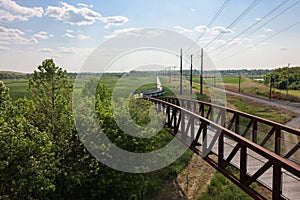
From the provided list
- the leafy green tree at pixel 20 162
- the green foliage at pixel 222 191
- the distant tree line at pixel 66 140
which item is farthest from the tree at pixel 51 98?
the green foliage at pixel 222 191

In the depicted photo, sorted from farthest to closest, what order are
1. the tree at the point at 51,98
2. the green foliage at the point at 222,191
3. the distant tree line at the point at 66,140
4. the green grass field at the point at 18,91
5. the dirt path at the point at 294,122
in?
the green grass field at the point at 18,91
the dirt path at the point at 294,122
the green foliage at the point at 222,191
the tree at the point at 51,98
the distant tree line at the point at 66,140

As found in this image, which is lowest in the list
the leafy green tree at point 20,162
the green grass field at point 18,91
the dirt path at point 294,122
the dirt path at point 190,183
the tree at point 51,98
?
the dirt path at point 190,183

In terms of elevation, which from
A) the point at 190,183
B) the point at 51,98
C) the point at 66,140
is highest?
the point at 51,98

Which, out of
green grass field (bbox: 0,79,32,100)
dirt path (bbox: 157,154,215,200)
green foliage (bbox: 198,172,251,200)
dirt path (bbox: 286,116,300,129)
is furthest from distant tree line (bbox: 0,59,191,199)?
green grass field (bbox: 0,79,32,100)

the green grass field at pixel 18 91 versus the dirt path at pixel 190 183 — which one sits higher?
the green grass field at pixel 18 91

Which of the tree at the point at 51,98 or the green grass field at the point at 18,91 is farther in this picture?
the green grass field at the point at 18,91

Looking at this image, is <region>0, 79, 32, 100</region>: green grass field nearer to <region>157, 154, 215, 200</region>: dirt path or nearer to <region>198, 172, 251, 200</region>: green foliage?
<region>157, 154, 215, 200</region>: dirt path

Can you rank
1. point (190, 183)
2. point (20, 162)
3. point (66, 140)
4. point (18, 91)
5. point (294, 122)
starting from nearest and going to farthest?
point (20, 162)
point (66, 140)
point (190, 183)
point (294, 122)
point (18, 91)

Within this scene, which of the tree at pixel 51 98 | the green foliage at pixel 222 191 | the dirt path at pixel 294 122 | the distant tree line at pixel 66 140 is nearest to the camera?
the distant tree line at pixel 66 140

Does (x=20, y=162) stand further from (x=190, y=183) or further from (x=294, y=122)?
(x=294, y=122)

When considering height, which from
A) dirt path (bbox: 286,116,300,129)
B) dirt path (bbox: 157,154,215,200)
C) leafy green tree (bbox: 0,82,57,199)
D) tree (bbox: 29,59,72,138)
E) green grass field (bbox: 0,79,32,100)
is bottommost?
dirt path (bbox: 157,154,215,200)

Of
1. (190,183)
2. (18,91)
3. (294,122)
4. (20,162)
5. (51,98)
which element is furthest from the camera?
(18,91)

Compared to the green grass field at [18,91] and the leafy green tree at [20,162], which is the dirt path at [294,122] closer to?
the leafy green tree at [20,162]

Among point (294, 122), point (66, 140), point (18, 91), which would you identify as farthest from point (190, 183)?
point (18, 91)
